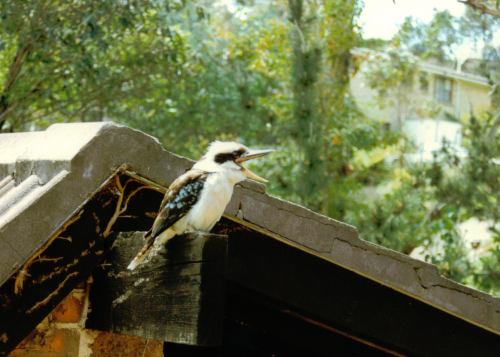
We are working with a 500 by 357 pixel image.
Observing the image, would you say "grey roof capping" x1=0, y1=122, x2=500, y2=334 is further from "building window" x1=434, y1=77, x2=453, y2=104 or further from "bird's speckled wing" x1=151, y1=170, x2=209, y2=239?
"building window" x1=434, y1=77, x2=453, y2=104

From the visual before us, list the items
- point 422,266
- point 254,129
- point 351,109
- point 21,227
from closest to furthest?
point 21,227 → point 422,266 → point 351,109 → point 254,129

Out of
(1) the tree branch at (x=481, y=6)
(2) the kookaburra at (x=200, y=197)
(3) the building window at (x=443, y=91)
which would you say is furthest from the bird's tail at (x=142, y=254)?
(3) the building window at (x=443, y=91)

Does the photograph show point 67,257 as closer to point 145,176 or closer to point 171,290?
point 145,176

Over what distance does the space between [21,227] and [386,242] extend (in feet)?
36.2

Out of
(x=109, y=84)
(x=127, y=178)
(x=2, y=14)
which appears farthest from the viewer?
(x=109, y=84)

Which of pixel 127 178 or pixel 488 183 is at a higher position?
pixel 127 178

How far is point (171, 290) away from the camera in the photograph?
3.04m

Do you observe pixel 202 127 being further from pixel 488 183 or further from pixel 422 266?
pixel 422 266

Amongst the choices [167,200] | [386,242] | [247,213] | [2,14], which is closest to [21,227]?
[167,200]

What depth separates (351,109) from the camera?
771 inches

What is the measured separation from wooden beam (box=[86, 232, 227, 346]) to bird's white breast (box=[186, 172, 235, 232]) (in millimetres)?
97

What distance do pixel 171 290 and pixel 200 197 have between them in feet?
1.04

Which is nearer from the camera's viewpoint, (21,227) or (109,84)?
(21,227)

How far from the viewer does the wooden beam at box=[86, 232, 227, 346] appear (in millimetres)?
2883
